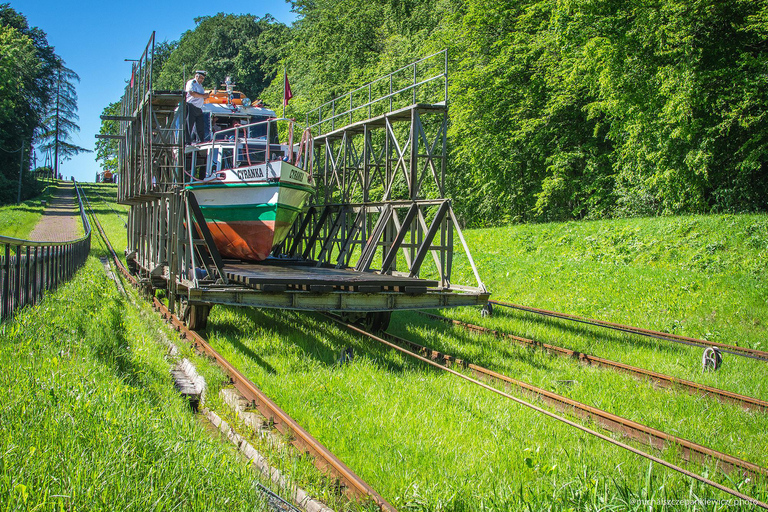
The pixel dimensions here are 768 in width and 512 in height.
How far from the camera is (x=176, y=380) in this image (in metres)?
7.71

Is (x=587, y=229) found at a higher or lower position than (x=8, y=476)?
higher

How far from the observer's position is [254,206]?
543 inches

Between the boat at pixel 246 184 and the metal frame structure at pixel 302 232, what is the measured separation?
0.54 m

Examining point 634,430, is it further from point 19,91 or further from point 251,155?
point 19,91

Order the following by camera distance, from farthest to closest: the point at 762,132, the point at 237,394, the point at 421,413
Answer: the point at 762,132
the point at 237,394
the point at 421,413

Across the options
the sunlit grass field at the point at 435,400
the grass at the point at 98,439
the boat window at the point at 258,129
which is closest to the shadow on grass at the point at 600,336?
the sunlit grass field at the point at 435,400

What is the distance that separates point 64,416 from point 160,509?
1687mm

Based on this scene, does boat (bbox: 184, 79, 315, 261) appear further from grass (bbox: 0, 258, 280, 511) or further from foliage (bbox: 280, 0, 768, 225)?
foliage (bbox: 280, 0, 768, 225)

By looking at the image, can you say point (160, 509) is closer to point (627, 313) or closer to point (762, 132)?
point (627, 313)

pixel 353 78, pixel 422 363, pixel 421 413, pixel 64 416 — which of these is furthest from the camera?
pixel 353 78

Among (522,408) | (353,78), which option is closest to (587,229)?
(522,408)

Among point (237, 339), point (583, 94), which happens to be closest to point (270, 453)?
point (237, 339)

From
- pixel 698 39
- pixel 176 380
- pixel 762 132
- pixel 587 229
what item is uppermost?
pixel 698 39

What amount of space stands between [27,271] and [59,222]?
3422 cm
